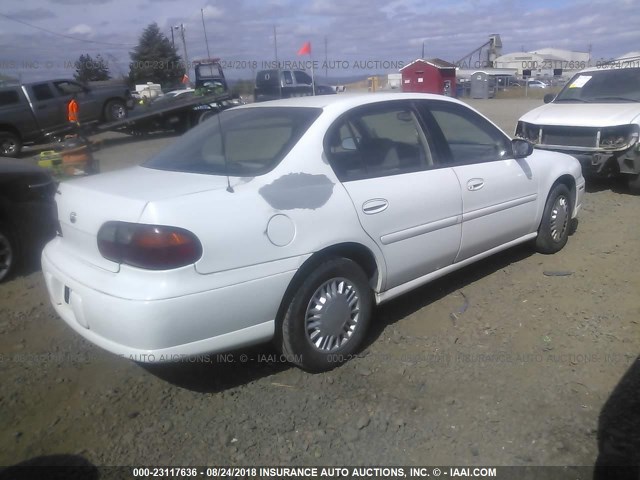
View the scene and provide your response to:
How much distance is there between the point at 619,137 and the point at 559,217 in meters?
3.04

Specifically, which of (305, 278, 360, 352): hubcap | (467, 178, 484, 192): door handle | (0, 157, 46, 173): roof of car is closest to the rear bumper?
(305, 278, 360, 352): hubcap

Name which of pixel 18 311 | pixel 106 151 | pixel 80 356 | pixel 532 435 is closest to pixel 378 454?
pixel 532 435

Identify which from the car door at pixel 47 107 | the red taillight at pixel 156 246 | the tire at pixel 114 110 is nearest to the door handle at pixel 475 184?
the red taillight at pixel 156 246

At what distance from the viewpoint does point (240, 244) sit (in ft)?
9.40

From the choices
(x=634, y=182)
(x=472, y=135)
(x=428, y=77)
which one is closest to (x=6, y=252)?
(x=472, y=135)

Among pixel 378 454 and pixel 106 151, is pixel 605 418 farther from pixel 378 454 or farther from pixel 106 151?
pixel 106 151

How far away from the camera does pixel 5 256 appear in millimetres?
4898

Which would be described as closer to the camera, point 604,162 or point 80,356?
point 80,356

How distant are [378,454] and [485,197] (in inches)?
89.3

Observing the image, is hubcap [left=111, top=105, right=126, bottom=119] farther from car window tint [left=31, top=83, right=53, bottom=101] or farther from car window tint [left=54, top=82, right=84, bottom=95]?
car window tint [left=31, top=83, right=53, bottom=101]

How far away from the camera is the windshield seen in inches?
334

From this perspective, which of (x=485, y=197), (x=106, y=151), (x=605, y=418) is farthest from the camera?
(x=106, y=151)

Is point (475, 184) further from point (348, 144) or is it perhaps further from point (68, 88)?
point (68, 88)

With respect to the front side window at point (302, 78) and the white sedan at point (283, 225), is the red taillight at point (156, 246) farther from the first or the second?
the front side window at point (302, 78)
